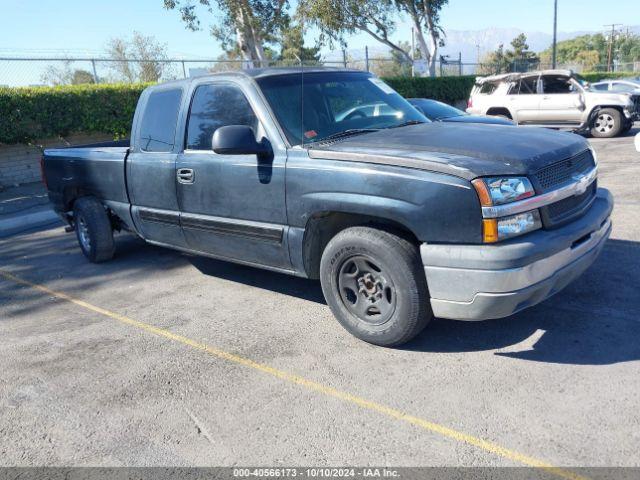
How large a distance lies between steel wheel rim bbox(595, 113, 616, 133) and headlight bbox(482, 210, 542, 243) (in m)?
13.8

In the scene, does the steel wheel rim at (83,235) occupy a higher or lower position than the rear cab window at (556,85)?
lower

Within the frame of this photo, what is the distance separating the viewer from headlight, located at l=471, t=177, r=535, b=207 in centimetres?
327

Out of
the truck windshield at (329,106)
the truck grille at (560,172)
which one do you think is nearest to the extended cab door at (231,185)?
the truck windshield at (329,106)

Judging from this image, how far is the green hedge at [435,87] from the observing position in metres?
22.0

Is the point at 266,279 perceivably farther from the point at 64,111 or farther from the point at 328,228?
the point at 64,111

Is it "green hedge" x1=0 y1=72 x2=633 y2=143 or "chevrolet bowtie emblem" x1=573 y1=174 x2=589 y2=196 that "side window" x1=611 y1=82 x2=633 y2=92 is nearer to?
"green hedge" x1=0 y1=72 x2=633 y2=143

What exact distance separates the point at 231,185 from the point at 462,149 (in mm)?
1848

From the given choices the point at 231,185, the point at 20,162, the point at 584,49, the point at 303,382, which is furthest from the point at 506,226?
the point at 584,49

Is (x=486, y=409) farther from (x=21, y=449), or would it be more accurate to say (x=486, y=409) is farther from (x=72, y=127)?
(x=72, y=127)

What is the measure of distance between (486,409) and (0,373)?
324 cm

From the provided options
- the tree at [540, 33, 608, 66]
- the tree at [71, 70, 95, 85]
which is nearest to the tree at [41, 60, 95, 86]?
the tree at [71, 70, 95, 85]

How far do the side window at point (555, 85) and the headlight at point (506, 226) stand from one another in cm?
1357

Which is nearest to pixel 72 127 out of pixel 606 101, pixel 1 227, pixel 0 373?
pixel 1 227

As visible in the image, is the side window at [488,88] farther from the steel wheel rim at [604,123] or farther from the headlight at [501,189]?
the headlight at [501,189]
